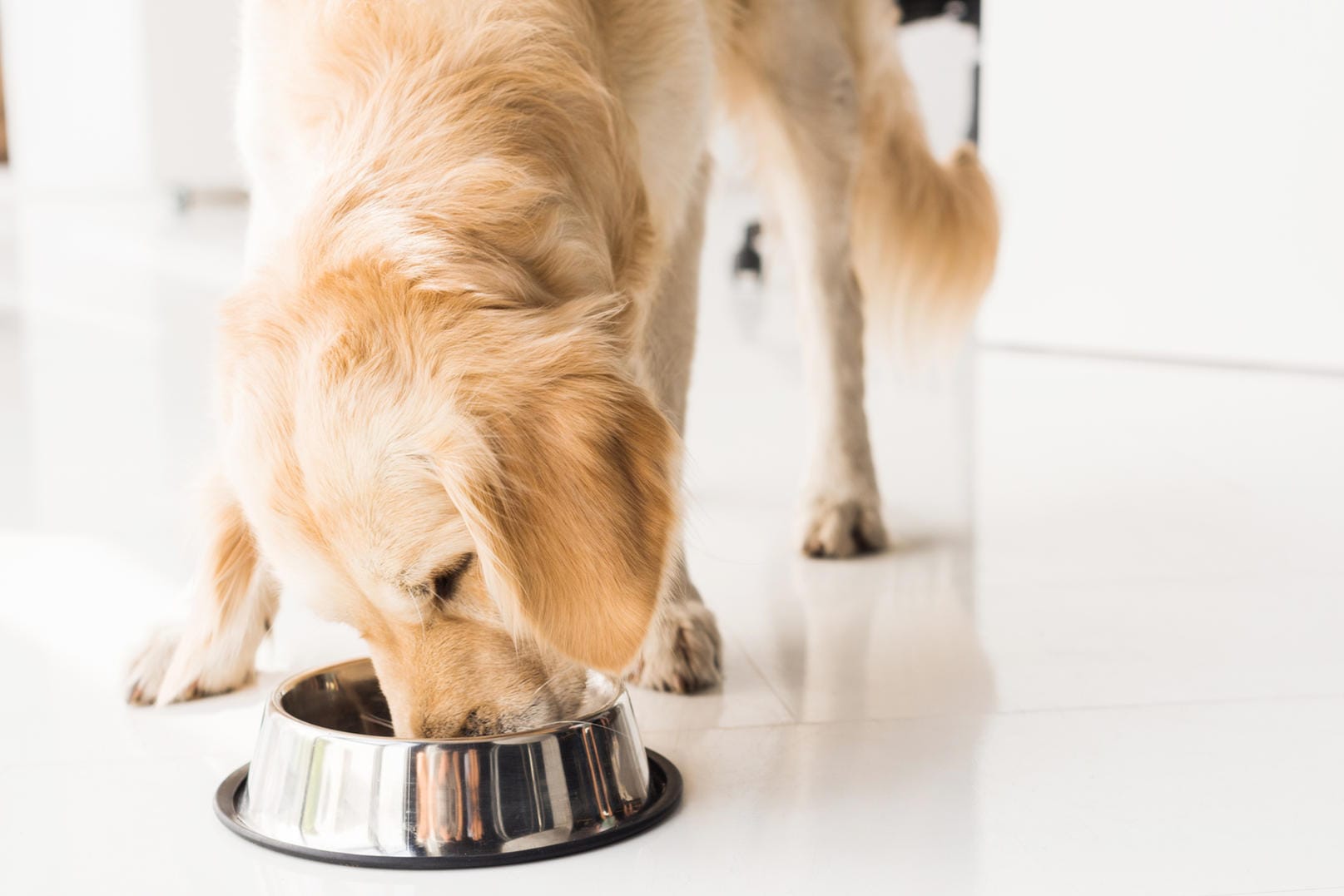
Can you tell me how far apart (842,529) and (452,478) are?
1.29m

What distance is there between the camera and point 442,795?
1285 millimetres

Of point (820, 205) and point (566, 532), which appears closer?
point (566, 532)

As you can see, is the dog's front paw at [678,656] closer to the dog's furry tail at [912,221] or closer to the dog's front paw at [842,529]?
the dog's front paw at [842,529]

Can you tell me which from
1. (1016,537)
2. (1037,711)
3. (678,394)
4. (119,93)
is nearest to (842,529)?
(1016,537)

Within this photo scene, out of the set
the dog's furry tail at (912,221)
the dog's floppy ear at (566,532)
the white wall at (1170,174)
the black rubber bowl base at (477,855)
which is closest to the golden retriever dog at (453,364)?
the dog's floppy ear at (566,532)

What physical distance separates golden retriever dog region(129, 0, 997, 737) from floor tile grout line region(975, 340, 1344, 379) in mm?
2728

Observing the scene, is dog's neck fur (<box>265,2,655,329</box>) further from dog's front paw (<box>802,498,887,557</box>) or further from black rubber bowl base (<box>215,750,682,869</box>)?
Answer: dog's front paw (<box>802,498,887,557</box>)

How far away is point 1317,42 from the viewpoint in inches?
151

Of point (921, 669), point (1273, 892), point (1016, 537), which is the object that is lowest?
point (1016, 537)

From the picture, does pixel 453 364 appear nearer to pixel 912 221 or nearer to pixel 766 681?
pixel 766 681

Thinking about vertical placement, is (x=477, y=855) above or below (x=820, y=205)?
below

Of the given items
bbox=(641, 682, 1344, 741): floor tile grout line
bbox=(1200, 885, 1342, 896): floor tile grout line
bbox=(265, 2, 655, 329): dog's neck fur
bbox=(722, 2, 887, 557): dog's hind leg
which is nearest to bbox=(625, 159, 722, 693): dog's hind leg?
bbox=(641, 682, 1344, 741): floor tile grout line

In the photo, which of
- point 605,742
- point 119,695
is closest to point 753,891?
point 605,742

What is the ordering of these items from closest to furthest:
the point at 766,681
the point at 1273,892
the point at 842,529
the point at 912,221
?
the point at 1273,892 → the point at 766,681 → the point at 842,529 → the point at 912,221
